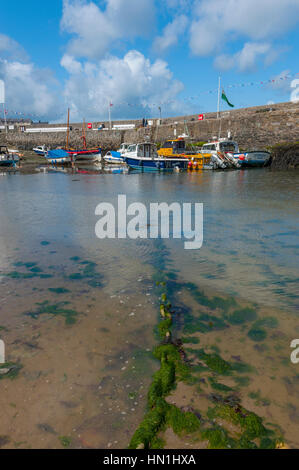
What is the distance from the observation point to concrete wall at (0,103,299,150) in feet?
123

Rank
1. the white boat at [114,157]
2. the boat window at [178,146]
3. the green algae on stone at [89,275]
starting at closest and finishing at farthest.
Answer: the green algae on stone at [89,275] < the boat window at [178,146] < the white boat at [114,157]

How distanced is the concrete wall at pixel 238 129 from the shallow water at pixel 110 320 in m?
35.6

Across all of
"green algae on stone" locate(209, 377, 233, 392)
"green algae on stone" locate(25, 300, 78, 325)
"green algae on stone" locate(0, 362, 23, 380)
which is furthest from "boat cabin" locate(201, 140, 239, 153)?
"green algae on stone" locate(0, 362, 23, 380)

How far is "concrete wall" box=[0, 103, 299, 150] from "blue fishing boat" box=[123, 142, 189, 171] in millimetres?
15953

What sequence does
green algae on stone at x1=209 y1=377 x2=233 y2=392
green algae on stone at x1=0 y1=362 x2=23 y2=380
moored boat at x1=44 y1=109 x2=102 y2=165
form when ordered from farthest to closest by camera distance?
moored boat at x1=44 y1=109 x2=102 y2=165, green algae on stone at x1=0 y1=362 x2=23 y2=380, green algae on stone at x1=209 y1=377 x2=233 y2=392

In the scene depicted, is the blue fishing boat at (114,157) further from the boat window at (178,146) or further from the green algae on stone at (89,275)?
the green algae on stone at (89,275)

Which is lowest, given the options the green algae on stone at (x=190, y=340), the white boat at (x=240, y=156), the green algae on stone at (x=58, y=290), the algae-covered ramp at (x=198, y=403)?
the algae-covered ramp at (x=198, y=403)

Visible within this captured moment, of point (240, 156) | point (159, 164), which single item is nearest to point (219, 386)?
point (159, 164)

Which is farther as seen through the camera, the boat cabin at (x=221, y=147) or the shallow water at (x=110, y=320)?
the boat cabin at (x=221, y=147)

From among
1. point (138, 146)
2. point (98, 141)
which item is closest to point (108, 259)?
point (138, 146)

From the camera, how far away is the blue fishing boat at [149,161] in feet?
93.3

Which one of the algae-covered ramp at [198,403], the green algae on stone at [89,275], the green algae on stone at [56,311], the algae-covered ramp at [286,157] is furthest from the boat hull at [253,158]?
the green algae on stone at [56,311]

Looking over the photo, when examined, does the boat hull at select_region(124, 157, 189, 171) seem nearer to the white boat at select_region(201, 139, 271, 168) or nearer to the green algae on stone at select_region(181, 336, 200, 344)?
the white boat at select_region(201, 139, 271, 168)

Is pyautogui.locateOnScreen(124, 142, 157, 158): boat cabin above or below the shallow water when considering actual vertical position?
above
